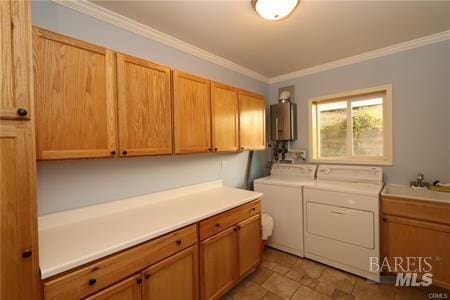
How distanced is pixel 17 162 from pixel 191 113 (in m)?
1.20

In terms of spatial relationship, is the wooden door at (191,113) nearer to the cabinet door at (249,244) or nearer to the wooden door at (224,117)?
the wooden door at (224,117)

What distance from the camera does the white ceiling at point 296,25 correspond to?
1582 mm

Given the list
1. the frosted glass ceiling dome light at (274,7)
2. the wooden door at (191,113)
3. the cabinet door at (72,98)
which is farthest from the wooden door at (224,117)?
the cabinet door at (72,98)

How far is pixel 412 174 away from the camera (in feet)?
7.32

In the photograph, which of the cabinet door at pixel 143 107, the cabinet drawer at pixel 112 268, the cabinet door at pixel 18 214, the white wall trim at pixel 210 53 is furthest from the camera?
the white wall trim at pixel 210 53

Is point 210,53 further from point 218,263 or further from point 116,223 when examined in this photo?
point 218,263

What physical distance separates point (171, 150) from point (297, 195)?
1.63 metres

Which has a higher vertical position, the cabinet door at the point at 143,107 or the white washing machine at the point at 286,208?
the cabinet door at the point at 143,107

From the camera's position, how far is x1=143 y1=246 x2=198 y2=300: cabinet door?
49.8 inches

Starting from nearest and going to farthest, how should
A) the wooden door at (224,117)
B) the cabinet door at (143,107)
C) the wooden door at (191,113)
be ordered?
the cabinet door at (143,107)
the wooden door at (191,113)
the wooden door at (224,117)

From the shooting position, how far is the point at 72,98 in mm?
1198

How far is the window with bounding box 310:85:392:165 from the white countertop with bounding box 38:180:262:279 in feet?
5.02

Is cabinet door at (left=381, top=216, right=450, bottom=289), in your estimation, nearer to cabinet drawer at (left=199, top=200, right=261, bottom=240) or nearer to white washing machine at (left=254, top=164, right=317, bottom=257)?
white washing machine at (left=254, top=164, right=317, bottom=257)

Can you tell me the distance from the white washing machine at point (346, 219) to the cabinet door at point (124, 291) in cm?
192
